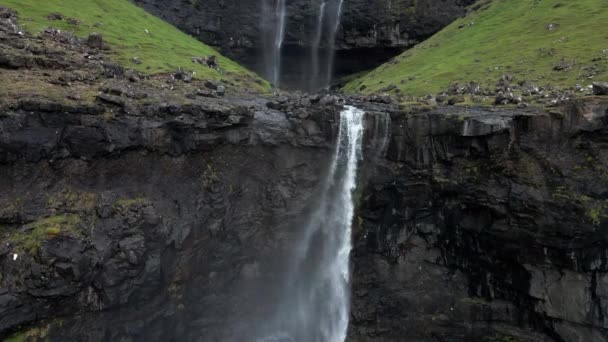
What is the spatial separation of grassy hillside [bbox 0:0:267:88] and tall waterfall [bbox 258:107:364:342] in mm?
20269

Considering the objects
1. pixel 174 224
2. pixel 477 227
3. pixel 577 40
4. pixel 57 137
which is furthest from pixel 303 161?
pixel 577 40

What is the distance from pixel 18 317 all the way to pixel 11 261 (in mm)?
3152

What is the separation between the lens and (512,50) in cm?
5369

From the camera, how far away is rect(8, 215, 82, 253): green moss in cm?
2516

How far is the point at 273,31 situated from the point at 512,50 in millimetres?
39780

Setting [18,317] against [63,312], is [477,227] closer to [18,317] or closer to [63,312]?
[63,312]

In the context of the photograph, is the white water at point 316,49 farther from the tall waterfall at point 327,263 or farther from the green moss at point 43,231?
the green moss at point 43,231

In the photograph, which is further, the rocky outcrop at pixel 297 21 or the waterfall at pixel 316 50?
the waterfall at pixel 316 50

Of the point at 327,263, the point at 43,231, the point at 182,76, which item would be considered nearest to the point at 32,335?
the point at 43,231

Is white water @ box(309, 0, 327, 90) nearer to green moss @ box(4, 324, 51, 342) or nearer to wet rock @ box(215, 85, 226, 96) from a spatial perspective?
wet rock @ box(215, 85, 226, 96)

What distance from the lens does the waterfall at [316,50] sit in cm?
7631

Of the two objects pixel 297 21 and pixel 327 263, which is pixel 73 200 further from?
pixel 297 21

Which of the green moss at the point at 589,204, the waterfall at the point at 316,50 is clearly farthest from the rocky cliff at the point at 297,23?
the green moss at the point at 589,204

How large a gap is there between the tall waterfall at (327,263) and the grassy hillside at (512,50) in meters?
18.3
